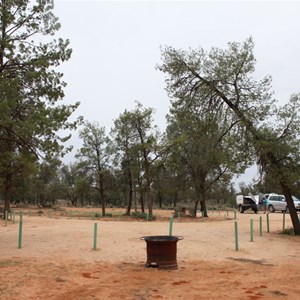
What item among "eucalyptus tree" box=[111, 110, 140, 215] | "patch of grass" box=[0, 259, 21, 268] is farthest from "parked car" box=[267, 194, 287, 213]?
"patch of grass" box=[0, 259, 21, 268]

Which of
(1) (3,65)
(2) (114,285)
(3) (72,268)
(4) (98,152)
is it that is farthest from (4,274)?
(4) (98,152)

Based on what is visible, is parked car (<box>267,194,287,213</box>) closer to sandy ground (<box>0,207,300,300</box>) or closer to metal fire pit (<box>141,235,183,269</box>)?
sandy ground (<box>0,207,300,300</box>)

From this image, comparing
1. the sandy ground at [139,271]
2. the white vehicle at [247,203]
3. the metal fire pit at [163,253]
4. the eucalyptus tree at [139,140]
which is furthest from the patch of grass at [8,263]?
the white vehicle at [247,203]

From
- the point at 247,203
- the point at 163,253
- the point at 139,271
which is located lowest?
the point at 139,271

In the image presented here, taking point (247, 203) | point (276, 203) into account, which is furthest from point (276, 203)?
point (247, 203)

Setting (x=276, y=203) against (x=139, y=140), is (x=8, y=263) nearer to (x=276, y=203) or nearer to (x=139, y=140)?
(x=139, y=140)

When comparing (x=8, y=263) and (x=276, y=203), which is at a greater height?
(x=276, y=203)

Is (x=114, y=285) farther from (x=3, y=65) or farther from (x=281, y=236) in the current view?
(x=281, y=236)

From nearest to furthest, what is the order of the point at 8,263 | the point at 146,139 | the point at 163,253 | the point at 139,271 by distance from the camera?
the point at 139,271, the point at 163,253, the point at 8,263, the point at 146,139

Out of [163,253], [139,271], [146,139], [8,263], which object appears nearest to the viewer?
[139,271]

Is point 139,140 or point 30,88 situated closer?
point 30,88

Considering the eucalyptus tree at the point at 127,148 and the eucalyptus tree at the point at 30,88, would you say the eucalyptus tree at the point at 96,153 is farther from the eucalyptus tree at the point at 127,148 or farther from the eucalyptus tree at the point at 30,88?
the eucalyptus tree at the point at 30,88

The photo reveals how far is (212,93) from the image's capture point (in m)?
21.0

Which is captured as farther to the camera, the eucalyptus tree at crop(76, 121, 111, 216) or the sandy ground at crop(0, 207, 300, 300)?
the eucalyptus tree at crop(76, 121, 111, 216)
